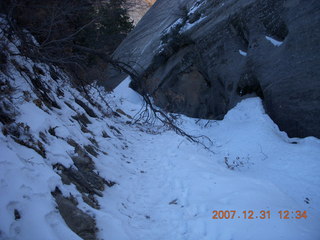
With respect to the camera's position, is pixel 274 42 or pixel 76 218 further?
pixel 274 42

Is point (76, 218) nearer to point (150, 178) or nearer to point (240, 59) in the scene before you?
point (150, 178)

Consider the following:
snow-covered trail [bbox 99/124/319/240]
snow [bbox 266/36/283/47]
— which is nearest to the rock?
snow-covered trail [bbox 99/124/319/240]

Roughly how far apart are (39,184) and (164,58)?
9.79 m

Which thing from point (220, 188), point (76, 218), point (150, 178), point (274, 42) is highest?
point (76, 218)

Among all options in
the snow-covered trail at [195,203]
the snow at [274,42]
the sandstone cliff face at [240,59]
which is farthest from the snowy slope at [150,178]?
the snow at [274,42]

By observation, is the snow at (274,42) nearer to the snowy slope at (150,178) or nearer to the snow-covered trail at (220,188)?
A: the snow-covered trail at (220,188)

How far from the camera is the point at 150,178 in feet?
15.6

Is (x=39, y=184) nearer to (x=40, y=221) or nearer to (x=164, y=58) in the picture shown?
(x=40, y=221)

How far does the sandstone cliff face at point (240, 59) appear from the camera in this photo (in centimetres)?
550
